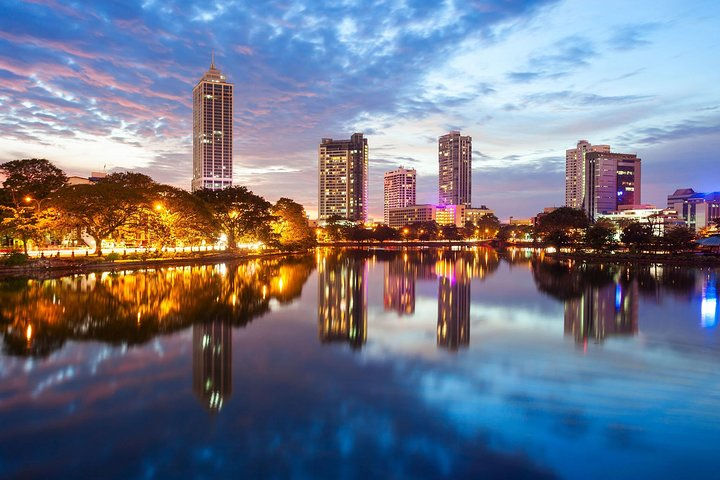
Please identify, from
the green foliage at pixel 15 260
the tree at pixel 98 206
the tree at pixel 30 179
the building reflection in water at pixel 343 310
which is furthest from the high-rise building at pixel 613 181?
the green foliage at pixel 15 260

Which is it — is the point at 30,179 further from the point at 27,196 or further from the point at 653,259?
the point at 653,259

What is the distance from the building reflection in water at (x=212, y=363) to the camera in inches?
417

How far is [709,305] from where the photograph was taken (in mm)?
24516

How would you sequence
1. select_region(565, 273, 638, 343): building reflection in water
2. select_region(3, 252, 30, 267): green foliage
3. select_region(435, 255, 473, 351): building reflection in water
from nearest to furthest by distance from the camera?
select_region(435, 255, 473, 351): building reflection in water → select_region(565, 273, 638, 343): building reflection in water → select_region(3, 252, 30, 267): green foliage

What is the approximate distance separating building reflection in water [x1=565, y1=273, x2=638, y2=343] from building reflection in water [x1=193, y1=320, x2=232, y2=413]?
11948mm

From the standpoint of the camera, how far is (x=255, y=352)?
1439 cm

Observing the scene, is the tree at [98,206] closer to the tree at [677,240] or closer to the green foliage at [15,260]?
the green foliage at [15,260]

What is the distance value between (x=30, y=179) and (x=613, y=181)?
201975mm

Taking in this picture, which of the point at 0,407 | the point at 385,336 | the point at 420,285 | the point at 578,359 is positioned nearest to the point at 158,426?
the point at 0,407

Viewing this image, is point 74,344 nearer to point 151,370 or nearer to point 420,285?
point 151,370

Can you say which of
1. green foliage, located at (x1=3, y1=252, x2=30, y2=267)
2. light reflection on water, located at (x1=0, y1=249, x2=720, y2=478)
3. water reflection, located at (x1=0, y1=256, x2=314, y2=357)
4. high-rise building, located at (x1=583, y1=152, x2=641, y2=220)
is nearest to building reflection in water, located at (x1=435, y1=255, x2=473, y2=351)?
light reflection on water, located at (x1=0, y1=249, x2=720, y2=478)

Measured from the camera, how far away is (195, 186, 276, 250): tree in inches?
2518

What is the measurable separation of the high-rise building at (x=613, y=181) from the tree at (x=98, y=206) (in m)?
192

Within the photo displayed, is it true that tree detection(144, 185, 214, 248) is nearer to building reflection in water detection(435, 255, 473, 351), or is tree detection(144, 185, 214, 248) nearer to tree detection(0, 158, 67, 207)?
tree detection(0, 158, 67, 207)
